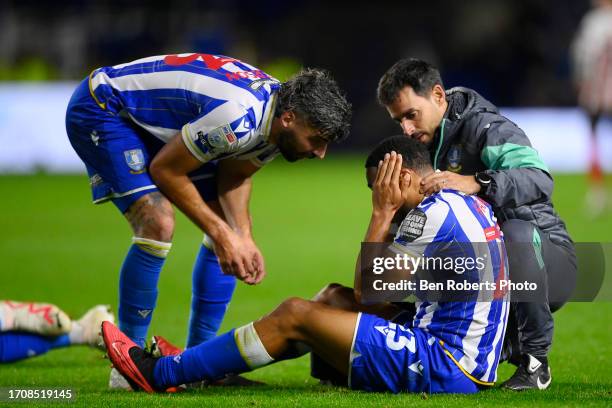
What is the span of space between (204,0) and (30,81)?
541cm

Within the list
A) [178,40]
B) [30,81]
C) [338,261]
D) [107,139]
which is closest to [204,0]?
[178,40]

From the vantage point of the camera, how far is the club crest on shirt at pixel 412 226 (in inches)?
172

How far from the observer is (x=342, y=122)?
491 centimetres

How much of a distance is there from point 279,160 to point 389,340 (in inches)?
592

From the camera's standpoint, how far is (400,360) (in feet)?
14.3

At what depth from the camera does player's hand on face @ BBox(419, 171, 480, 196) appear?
4.54 metres

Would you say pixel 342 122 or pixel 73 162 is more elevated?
pixel 342 122

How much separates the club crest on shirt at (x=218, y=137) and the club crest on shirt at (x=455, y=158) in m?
1.17

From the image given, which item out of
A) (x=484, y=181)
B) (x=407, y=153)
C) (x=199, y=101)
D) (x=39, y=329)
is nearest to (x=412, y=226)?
(x=407, y=153)

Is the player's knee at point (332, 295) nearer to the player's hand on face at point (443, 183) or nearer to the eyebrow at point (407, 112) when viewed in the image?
the player's hand on face at point (443, 183)

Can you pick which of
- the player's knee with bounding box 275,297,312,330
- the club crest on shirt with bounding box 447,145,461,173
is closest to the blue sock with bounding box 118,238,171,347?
the player's knee with bounding box 275,297,312,330

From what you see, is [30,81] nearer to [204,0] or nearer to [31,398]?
[204,0]

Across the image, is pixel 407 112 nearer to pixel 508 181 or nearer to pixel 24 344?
pixel 508 181

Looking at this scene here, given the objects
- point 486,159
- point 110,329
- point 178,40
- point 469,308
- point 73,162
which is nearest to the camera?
point 469,308
